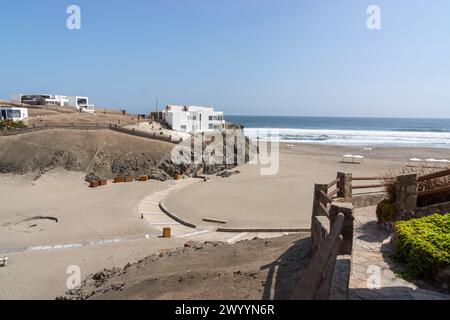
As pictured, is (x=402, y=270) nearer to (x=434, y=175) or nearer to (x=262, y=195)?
(x=434, y=175)

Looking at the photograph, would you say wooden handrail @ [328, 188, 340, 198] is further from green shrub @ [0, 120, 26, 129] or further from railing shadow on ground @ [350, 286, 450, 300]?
green shrub @ [0, 120, 26, 129]

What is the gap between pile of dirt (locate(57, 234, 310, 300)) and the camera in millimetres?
6969

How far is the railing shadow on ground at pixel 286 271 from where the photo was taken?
6.37 m

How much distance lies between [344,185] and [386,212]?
246 cm

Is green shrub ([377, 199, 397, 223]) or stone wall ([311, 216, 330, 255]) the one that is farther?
green shrub ([377, 199, 397, 223])

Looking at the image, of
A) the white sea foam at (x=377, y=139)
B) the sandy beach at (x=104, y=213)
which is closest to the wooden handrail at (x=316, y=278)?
the sandy beach at (x=104, y=213)

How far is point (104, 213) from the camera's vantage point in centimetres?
2161

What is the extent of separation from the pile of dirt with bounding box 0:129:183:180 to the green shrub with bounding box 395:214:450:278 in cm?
2824

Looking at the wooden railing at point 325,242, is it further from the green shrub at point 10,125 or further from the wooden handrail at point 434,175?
the green shrub at point 10,125

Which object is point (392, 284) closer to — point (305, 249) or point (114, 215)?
point (305, 249)

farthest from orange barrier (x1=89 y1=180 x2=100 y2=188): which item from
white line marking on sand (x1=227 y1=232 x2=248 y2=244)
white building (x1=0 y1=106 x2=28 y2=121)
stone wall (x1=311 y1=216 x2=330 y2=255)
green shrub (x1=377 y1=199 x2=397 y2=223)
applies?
white building (x1=0 y1=106 x2=28 y2=121)

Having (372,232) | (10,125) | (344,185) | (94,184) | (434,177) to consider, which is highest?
(10,125)

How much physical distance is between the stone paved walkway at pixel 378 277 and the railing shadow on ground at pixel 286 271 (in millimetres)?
1005

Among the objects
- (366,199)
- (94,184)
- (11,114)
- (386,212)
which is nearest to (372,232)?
(386,212)
